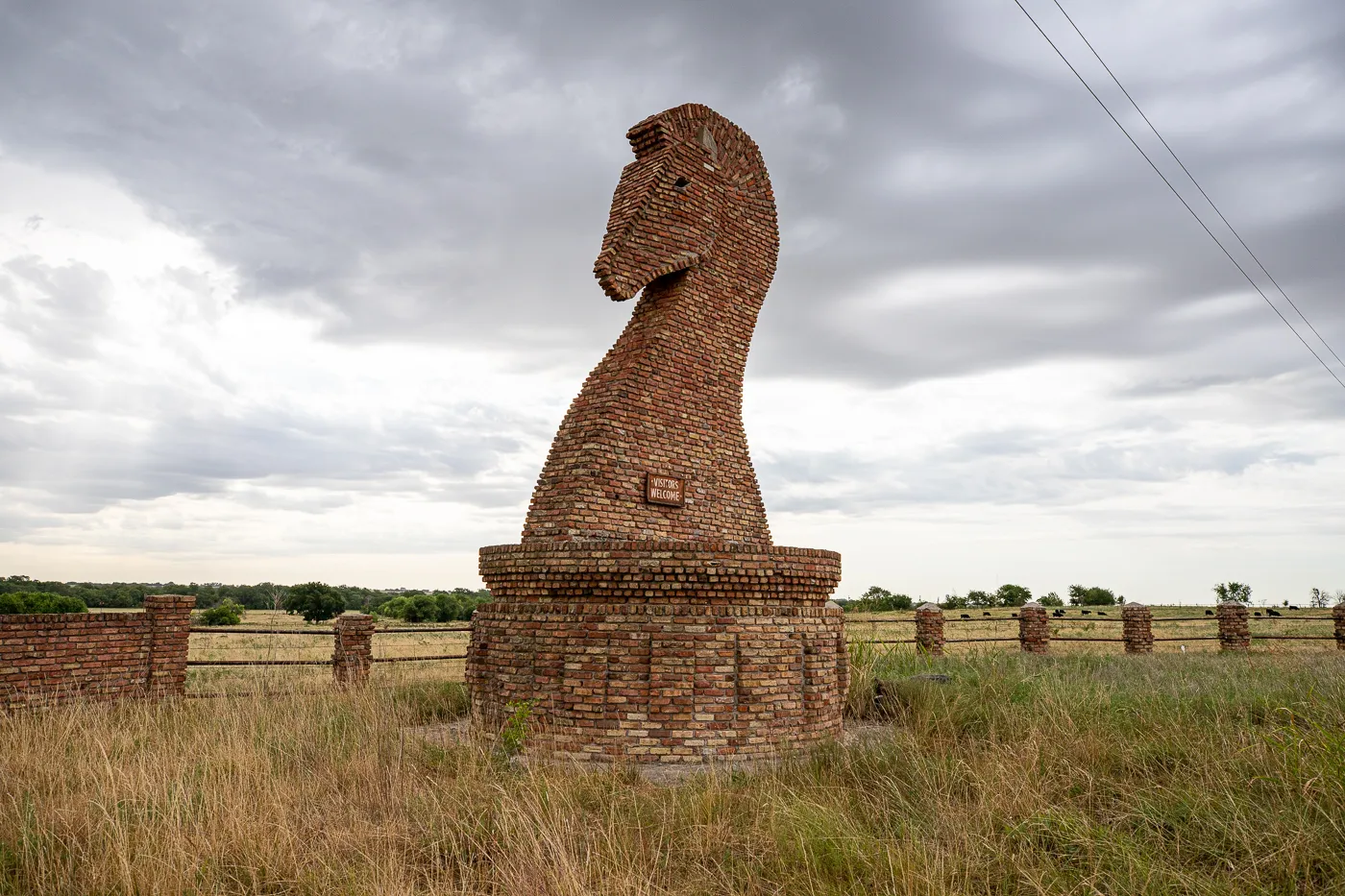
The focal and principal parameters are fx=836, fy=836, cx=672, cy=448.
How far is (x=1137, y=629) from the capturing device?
19.6m

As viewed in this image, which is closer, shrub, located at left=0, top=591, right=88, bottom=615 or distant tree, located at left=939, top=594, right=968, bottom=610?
shrub, located at left=0, top=591, right=88, bottom=615

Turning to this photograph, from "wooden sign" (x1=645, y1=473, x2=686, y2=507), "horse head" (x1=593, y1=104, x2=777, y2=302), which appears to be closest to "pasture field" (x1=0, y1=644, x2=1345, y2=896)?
"wooden sign" (x1=645, y1=473, x2=686, y2=507)

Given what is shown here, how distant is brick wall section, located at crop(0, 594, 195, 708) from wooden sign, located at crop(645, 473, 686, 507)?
653 centimetres

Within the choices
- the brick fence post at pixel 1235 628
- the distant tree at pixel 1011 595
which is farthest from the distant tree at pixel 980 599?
the brick fence post at pixel 1235 628

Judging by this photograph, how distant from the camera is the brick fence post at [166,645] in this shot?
10.5m

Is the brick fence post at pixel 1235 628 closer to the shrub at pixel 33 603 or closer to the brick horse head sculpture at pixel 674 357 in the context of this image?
the brick horse head sculpture at pixel 674 357

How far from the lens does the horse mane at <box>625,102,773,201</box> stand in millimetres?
9594

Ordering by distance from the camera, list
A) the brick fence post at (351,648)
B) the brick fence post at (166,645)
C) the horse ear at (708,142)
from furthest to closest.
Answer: the brick fence post at (351,648) → the brick fence post at (166,645) → the horse ear at (708,142)

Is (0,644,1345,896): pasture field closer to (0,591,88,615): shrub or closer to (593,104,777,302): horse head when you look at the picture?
(593,104,777,302): horse head

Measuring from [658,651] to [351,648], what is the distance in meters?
6.53

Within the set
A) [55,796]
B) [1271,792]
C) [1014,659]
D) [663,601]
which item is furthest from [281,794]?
[1014,659]

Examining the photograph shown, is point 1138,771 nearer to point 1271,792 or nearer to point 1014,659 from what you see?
point 1271,792

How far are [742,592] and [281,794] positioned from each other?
403cm

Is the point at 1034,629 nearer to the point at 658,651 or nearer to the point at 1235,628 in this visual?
the point at 1235,628
